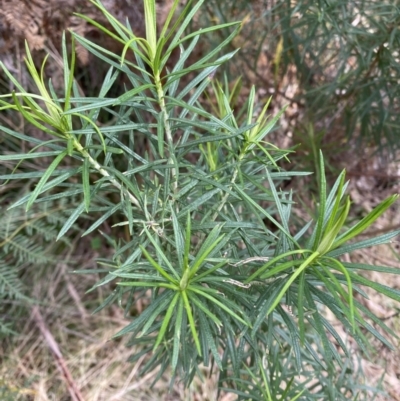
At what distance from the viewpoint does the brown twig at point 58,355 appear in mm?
1412

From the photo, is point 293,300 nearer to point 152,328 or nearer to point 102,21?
point 152,328

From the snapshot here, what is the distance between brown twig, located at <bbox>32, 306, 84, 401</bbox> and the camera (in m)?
1.41

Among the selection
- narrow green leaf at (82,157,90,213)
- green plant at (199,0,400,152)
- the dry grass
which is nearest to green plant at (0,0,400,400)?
narrow green leaf at (82,157,90,213)

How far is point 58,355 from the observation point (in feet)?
4.87

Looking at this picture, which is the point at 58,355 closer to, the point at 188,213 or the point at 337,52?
the point at 188,213

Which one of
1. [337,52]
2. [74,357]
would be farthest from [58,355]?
[337,52]

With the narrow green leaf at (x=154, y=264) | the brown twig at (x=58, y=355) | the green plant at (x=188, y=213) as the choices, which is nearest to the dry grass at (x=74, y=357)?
the brown twig at (x=58, y=355)

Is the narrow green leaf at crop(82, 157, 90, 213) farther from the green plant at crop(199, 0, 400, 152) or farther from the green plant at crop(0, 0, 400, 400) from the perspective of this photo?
the green plant at crop(199, 0, 400, 152)

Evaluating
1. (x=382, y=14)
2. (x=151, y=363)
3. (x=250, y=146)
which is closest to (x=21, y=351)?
(x=151, y=363)

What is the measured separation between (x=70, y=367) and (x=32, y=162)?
813 mm

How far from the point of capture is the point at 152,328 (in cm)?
71

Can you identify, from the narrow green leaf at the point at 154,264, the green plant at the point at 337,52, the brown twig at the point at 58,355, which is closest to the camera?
the narrow green leaf at the point at 154,264

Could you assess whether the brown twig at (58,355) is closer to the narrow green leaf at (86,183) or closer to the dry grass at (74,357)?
the dry grass at (74,357)

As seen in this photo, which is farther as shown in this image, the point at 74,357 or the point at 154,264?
the point at 74,357
